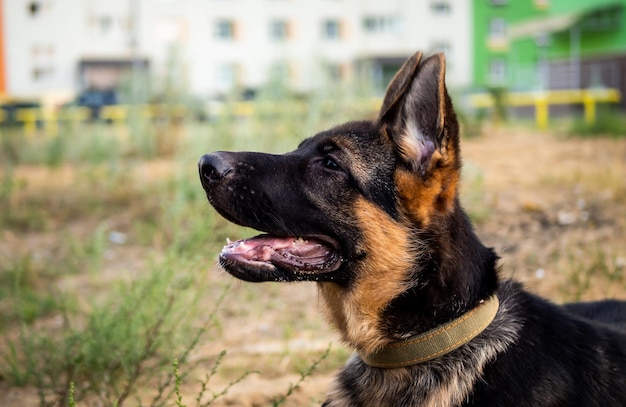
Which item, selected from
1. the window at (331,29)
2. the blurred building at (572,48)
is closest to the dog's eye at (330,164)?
the blurred building at (572,48)

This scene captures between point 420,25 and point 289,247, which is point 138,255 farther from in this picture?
point 420,25

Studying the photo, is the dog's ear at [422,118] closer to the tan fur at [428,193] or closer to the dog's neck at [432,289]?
the tan fur at [428,193]

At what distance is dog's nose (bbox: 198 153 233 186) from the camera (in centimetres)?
331

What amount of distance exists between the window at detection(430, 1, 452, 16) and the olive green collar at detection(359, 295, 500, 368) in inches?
2315

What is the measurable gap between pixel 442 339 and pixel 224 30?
5571 cm

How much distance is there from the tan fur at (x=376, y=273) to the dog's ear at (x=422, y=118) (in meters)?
0.29

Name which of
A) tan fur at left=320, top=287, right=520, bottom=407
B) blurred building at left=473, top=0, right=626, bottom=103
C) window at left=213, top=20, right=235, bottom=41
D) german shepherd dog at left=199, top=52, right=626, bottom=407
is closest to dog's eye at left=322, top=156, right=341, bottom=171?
german shepherd dog at left=199, top=52, right=626, bottom=407

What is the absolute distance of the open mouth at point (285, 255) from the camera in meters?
3.35

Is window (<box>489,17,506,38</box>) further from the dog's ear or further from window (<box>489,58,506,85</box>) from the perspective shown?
the dog's ear

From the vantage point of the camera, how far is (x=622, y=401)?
3.27 m

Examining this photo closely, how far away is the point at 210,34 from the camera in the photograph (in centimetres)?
5603

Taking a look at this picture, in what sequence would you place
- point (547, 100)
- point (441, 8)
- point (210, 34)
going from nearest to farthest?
point (547, 100) → point (210, 34) → point (441, 8)

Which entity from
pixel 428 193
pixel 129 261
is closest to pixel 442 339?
pixel 428 193

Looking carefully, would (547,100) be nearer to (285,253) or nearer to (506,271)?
(506,271)
